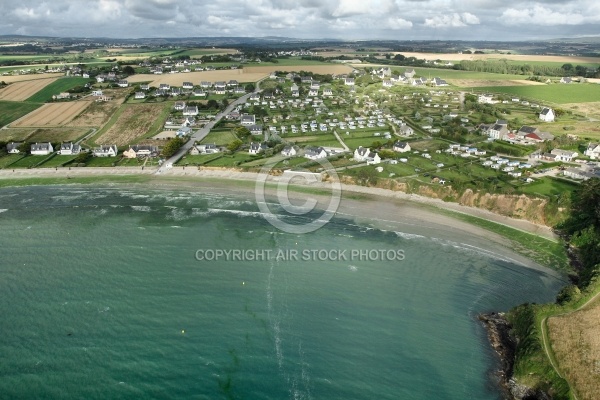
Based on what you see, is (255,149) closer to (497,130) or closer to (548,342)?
(497,130)

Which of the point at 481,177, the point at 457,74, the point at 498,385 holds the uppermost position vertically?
the point at 457,74

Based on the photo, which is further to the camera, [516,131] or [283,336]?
[516,131]

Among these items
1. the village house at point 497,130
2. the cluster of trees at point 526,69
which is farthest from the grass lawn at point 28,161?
the cluster of trees at point 526,69

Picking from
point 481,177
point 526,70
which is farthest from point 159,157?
point 526,70

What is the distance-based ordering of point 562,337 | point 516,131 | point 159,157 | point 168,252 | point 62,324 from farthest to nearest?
point 516,131, point 159,157, point 168,252, point 62,324, point 562,337

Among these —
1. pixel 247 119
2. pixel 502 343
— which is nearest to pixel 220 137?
pixel 247 119

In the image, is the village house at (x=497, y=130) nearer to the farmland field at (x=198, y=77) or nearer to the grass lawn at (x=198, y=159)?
the grass lawn at (x=198, y=159)

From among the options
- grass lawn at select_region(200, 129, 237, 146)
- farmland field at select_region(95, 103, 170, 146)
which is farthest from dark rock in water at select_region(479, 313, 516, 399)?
farmland field at select_region(95, 103, 170, 146)

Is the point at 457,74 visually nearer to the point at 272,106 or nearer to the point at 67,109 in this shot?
the point at 272,106

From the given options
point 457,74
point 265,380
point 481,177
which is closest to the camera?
point 265,380
